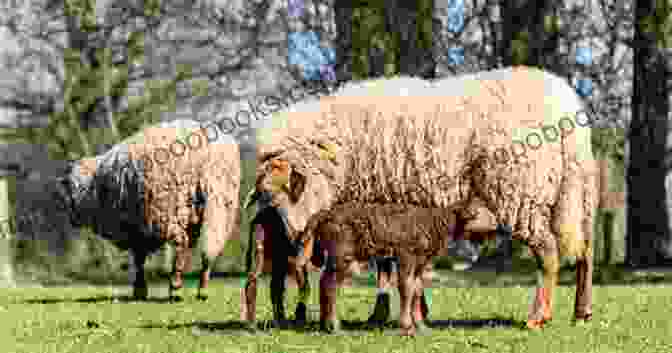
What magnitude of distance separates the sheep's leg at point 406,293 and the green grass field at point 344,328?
0.34ft

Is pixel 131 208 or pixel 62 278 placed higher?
pixel 131 208

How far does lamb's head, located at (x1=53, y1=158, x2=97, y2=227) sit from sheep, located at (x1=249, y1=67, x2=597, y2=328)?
4999 mm

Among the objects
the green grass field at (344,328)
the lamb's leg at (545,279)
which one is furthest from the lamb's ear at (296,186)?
the lamb's leg at (545,279)

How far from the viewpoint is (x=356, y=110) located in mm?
8734

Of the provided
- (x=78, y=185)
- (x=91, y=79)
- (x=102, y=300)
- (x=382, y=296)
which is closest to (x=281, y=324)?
(x=382, y=296)

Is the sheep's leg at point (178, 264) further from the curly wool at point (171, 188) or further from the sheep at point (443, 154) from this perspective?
the sheep at point (443, 154)

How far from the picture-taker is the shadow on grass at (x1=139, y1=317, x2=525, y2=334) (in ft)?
28.2

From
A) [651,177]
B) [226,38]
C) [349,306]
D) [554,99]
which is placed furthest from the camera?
[226,38]

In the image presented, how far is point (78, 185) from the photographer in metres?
13.2

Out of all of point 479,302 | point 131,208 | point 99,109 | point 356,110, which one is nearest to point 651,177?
point 479,302

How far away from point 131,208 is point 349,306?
295 cm

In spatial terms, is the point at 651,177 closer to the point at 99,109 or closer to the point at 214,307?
the point at 214,307

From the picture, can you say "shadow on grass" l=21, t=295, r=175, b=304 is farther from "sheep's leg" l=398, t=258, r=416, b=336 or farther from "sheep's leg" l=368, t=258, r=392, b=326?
"sheep's leg" l=398, t=258, r=416, b=336

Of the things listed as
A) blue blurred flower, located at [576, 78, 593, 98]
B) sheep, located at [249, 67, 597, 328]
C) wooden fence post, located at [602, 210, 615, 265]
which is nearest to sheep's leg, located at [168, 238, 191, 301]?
sheep, located at [249, 67, 597, 328]
